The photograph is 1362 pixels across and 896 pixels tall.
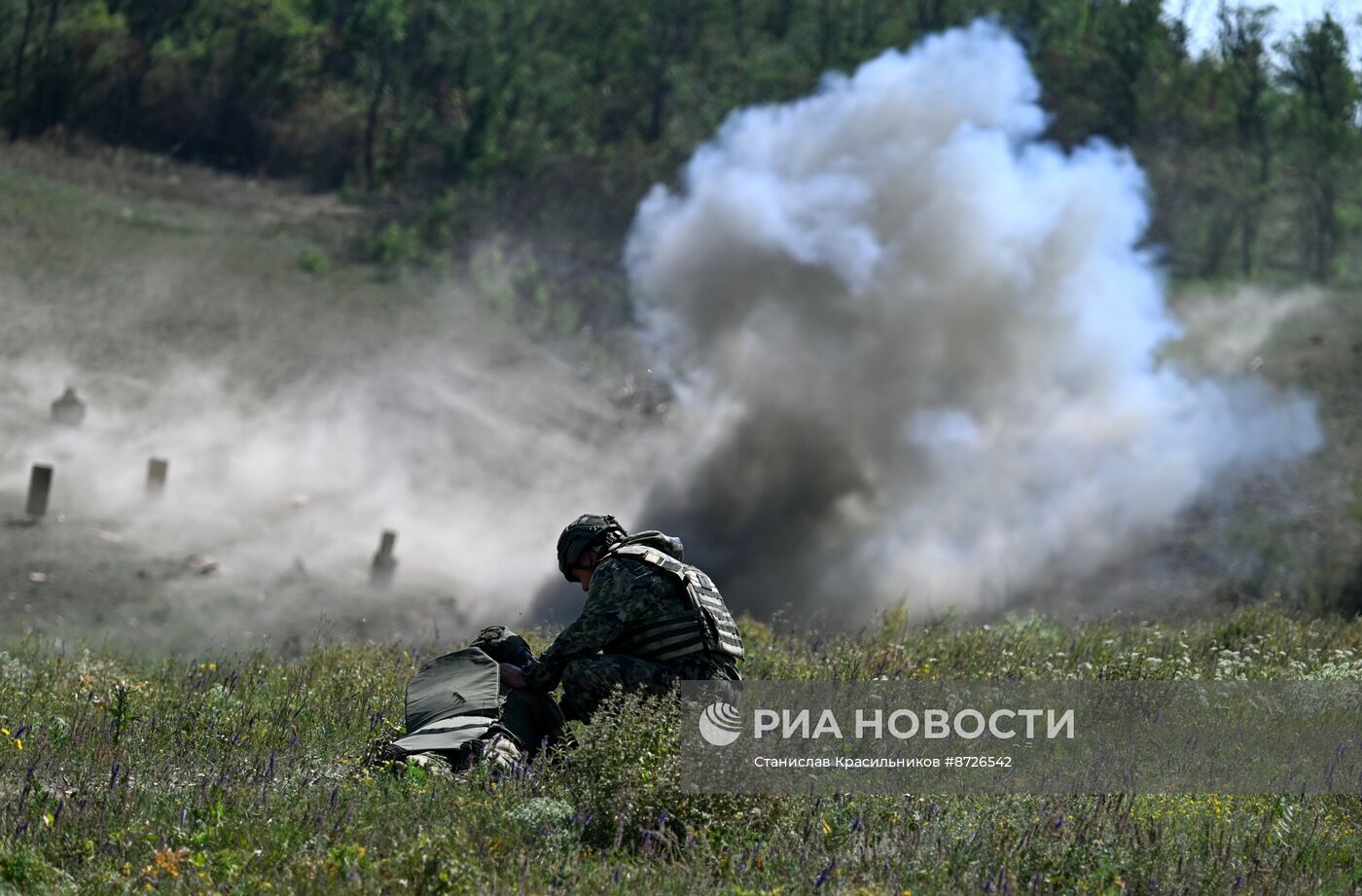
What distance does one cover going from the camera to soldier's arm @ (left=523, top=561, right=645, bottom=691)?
21.9 ft

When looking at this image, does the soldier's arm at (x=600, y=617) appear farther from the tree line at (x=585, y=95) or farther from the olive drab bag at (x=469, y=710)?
the tree line at (x=585, y=95)

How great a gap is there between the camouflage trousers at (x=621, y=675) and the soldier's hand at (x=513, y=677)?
0.20 m

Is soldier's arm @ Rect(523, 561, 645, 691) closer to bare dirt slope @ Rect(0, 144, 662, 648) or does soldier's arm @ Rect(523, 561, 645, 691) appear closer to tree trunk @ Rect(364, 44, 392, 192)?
bare dirt slope @ Rect(0, 144, 662, 648)

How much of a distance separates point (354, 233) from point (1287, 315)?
20558mm

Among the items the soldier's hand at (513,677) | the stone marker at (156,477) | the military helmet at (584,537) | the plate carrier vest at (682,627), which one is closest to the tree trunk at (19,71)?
the stone marker at (156,477)

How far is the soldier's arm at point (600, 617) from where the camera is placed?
21.9ft

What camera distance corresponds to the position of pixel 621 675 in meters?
6.69

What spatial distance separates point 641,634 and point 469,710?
2.71 ft

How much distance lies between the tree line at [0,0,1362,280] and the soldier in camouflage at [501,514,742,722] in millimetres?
28642

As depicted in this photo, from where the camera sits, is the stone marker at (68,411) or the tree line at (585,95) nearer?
the stone marker at (68,411)

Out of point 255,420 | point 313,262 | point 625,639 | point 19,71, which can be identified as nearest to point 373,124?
point 313,262

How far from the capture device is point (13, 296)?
88.6ft

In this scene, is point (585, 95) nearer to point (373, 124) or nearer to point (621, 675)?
point (373, 124)

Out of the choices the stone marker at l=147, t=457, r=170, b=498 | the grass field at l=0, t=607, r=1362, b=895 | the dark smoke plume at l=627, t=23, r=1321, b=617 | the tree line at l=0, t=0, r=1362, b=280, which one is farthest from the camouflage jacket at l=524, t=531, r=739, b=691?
the tree line at l=0, t=0, r=1362, b=280
